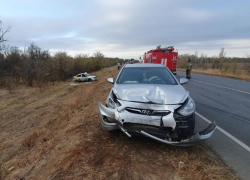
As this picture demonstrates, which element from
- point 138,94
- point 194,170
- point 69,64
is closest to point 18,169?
point 138,94

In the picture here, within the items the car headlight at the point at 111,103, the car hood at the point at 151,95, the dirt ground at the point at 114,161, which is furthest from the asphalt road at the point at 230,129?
the car headlight at the point at 111,103

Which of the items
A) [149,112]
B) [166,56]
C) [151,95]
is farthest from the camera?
[166,56]

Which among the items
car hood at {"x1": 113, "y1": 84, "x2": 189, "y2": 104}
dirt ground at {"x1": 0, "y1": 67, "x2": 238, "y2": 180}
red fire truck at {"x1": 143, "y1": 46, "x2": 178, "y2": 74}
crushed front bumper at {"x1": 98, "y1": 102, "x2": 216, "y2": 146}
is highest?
red fire truck at {"x1": 143, "y1": 46, "x2": 178, "y2": 74}

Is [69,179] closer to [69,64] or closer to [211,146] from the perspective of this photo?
[211,146]

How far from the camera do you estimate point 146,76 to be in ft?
15.4

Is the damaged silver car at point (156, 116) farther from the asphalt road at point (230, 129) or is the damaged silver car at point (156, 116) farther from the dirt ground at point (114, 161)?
the asphalt road at point (230, 129)

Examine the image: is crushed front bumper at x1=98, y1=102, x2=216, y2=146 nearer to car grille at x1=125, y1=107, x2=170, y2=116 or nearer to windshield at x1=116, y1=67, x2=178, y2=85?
car grille at x1=125, y1=107, x2=170, y2=116

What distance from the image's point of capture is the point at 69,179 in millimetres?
2484

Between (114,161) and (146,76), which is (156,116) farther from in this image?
(146,76)

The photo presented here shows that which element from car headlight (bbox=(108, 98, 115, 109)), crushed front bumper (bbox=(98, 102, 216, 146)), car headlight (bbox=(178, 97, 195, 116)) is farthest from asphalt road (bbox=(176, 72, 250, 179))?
car headlight (bbox=(108, 98, 115, 109))

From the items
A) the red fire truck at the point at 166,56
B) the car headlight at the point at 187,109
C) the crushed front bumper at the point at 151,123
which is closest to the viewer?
the crushed front bumper at the point at 151,123

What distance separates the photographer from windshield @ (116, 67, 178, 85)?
4.46 meters

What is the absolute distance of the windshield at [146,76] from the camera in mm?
4460

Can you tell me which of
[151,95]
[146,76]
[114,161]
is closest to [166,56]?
[146,76]
